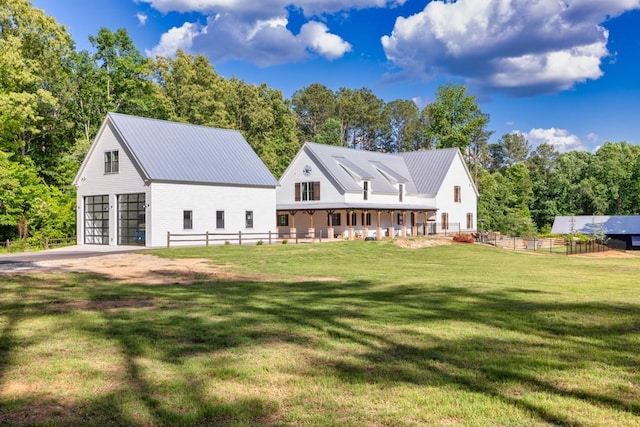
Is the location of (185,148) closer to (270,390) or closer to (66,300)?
(66,300)

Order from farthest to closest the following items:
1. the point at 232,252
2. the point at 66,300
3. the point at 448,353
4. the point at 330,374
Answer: the point at 232,252
the point at 66,300
the point at 448,353
the point at 330,374

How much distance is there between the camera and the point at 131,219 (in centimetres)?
3884

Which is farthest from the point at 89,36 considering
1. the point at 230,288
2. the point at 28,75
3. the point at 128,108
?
the point at 230,288

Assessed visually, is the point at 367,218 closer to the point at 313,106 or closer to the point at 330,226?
the point at 330,226

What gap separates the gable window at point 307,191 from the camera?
2024 inches

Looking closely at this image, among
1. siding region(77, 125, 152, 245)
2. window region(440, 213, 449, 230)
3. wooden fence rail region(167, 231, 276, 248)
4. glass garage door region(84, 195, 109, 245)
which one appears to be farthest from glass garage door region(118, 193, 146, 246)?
window region(440, 213, 449, 230)

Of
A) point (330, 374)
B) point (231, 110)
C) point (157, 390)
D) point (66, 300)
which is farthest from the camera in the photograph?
point (231, 110)

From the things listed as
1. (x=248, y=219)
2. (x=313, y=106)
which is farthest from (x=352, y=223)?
(x=313, y=106)

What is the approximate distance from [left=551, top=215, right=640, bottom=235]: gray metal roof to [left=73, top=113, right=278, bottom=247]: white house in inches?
1664

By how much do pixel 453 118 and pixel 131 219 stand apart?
50717mm

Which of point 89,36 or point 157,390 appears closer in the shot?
point 157,390

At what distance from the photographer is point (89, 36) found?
54.0 m

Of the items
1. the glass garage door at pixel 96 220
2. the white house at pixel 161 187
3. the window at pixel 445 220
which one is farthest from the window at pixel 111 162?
the window at pixel 445 220

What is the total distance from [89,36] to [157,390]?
54829 mm
